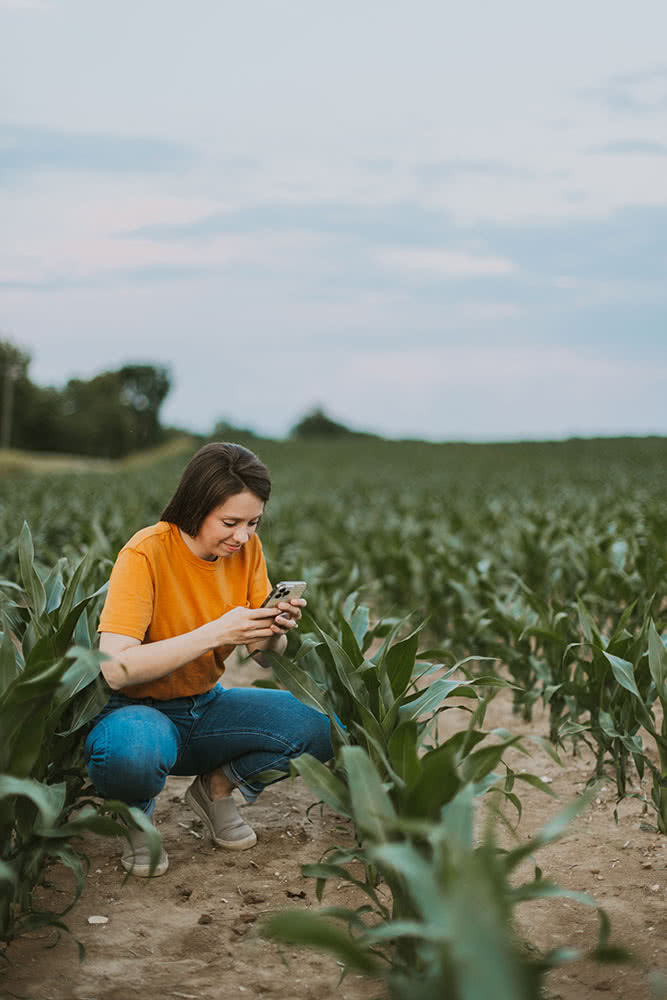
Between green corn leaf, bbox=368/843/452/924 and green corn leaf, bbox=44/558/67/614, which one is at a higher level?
green corn leaf, bbox=44/558/67/614

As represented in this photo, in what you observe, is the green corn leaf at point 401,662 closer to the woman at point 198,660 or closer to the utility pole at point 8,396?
the woman at point 198,660

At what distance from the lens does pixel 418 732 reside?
2.79 m

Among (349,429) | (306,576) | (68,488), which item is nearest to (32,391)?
(349,429)

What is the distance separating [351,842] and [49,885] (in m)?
0.94

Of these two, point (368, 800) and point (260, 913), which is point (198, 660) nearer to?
point (260, 913)

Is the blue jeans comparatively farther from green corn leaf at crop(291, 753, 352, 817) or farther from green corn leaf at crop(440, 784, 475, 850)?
green corn leaf at crop(440, 784, 475, 850)

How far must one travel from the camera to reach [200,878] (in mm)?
2914

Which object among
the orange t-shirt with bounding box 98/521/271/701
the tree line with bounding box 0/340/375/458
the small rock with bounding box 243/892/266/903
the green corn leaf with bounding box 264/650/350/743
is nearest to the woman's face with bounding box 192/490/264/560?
the orange t-shirt with bounding box 98/521/271/701

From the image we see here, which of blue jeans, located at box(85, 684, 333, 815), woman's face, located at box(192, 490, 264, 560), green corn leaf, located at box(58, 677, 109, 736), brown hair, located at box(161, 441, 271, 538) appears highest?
brown hair, located at box(161, 441, 271, 538)

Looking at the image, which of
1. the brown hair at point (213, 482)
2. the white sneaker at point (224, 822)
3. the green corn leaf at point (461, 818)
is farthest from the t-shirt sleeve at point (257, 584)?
the green corn leaf at point (461, 818)

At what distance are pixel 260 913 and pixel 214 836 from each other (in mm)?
520

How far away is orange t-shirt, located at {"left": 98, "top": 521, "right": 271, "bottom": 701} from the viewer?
109 inches

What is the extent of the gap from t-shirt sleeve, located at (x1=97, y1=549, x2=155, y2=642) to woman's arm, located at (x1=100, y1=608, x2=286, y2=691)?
0.10ft

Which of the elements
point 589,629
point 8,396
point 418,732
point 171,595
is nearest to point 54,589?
point 171,595
